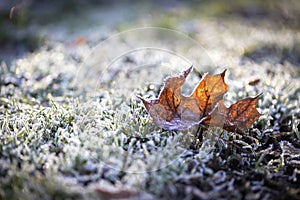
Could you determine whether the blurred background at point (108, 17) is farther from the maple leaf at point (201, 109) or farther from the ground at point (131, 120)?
the maple leaf at point (201, 109)

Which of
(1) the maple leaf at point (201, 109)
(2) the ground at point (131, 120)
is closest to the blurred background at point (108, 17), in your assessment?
(2) the ground at point (131, 120)

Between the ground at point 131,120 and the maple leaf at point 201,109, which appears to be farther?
the maple leaf at point 201,109

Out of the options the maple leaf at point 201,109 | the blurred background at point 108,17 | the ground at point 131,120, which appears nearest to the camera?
the ground at point 131,120

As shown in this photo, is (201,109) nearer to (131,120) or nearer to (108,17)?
(131,120)

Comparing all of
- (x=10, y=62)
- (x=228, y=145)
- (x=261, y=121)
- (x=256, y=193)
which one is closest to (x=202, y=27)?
(x=10, y=62)

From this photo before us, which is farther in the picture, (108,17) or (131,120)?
(108,17)

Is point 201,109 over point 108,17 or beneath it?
beneath

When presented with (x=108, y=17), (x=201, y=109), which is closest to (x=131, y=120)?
(x=201, y=109)
